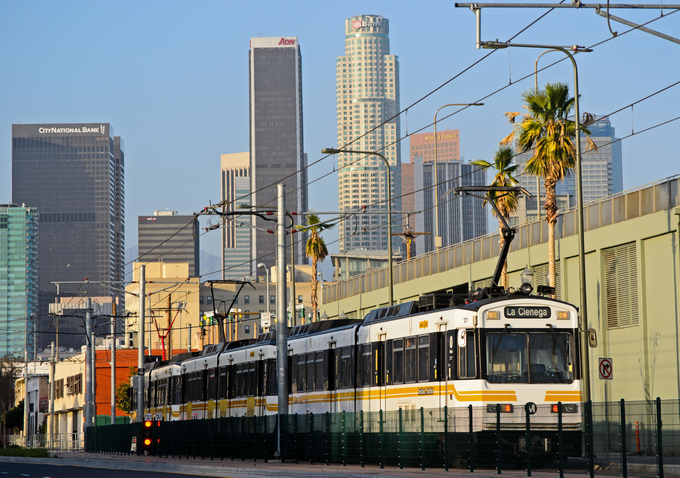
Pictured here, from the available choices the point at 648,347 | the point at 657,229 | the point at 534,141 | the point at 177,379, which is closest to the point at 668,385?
the point at 648,347

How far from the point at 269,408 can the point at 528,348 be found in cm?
1231

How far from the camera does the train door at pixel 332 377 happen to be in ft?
92.1

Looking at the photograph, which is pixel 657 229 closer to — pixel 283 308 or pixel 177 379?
pixel 283 308

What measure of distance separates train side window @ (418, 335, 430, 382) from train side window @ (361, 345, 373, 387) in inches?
99.6

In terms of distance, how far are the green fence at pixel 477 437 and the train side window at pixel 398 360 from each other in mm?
1101

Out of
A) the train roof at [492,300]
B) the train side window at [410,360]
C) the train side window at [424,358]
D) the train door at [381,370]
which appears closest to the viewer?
the train roof at [492,300]

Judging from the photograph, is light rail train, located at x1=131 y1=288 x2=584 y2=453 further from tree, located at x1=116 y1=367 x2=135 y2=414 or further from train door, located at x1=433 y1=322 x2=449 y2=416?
tree, located at x1=116 y1=367 x2=135 y2=414

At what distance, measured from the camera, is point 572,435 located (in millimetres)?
18797

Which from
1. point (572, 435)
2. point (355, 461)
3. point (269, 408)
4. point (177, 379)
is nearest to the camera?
point (572, 435)

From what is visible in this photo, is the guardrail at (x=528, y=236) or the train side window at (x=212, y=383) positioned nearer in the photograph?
the guardrail at (x=528, y=236)

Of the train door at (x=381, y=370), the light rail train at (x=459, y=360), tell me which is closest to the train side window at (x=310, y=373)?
the light rail train at (x=459, y=360)

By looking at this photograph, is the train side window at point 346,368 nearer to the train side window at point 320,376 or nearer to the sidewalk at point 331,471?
the train side window at point 320,376

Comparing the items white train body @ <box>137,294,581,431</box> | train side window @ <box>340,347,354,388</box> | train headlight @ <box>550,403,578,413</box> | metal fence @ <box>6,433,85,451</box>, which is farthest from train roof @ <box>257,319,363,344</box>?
metal fence @ <box>6,433,85,451</box>

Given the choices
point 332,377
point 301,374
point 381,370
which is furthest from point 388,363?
point 301,374
